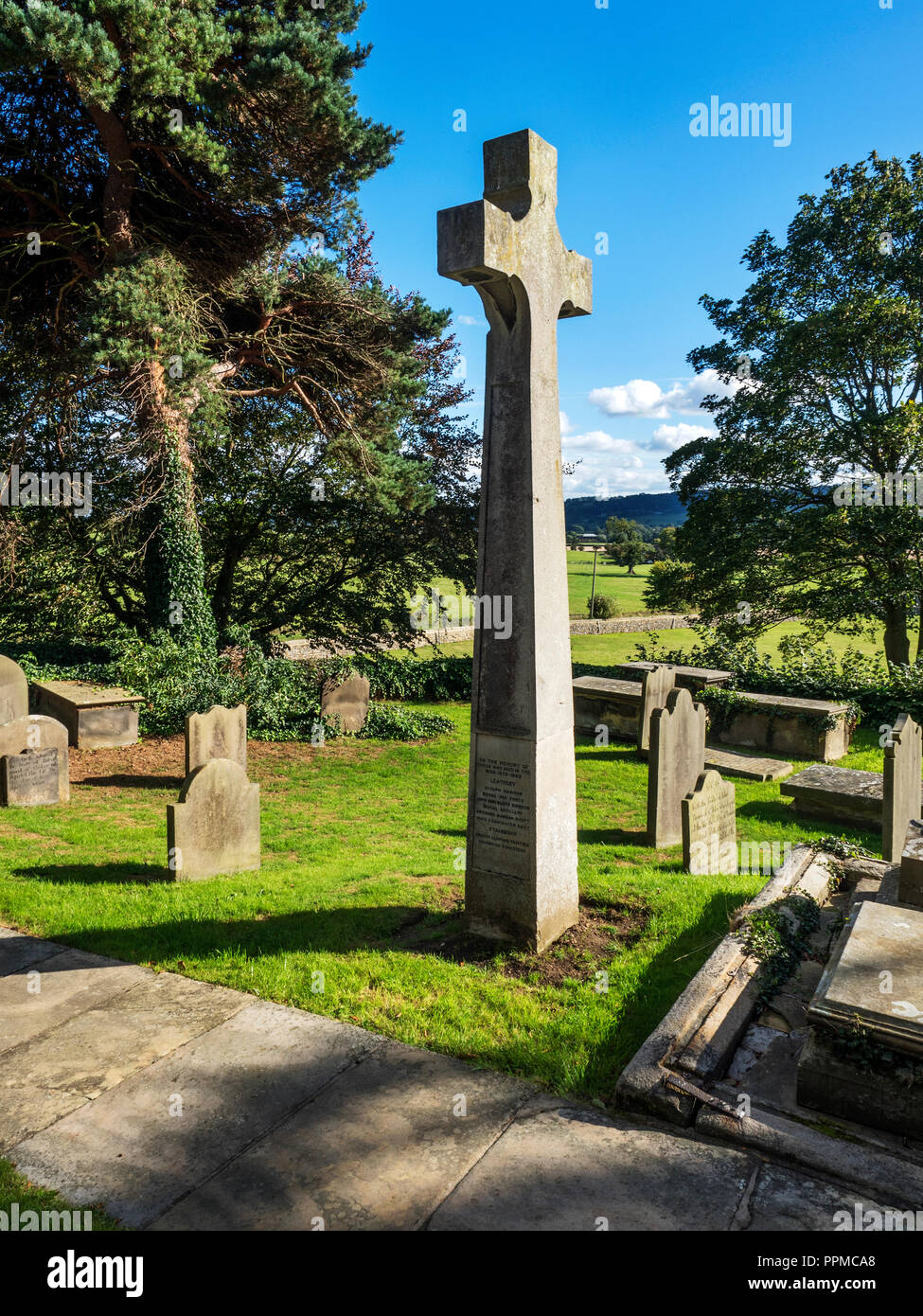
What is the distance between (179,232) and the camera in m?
15.0

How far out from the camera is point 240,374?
1667 centimetres

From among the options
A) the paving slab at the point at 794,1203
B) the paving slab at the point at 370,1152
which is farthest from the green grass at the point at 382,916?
the paving slab at the point at 794,1203

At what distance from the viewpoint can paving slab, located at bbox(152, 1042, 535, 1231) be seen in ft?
9.57

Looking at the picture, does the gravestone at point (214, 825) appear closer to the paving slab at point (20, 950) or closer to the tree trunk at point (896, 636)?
the paving slab at point (20, 950)

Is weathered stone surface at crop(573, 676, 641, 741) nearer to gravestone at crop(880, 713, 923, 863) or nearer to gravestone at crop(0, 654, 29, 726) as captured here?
gravestone at crop(880, 713, 923, 863)

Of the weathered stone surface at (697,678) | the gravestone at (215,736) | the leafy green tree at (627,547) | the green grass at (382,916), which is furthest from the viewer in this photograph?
the leafy green tree at (627,547)

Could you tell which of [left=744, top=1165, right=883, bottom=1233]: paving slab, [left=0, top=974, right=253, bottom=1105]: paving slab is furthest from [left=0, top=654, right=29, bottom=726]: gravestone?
[left=744, top=1165, right=883, bottom=1233]: paving slab

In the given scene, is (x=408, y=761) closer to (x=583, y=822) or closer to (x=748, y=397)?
(x=583, y=822)

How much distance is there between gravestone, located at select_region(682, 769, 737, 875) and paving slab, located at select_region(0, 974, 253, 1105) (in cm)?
435

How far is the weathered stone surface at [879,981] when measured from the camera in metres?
3.29

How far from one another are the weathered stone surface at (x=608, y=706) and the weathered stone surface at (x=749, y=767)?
1988 mm

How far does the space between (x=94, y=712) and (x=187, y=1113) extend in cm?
1049

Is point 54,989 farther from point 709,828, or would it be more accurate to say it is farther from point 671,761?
point 671,761
